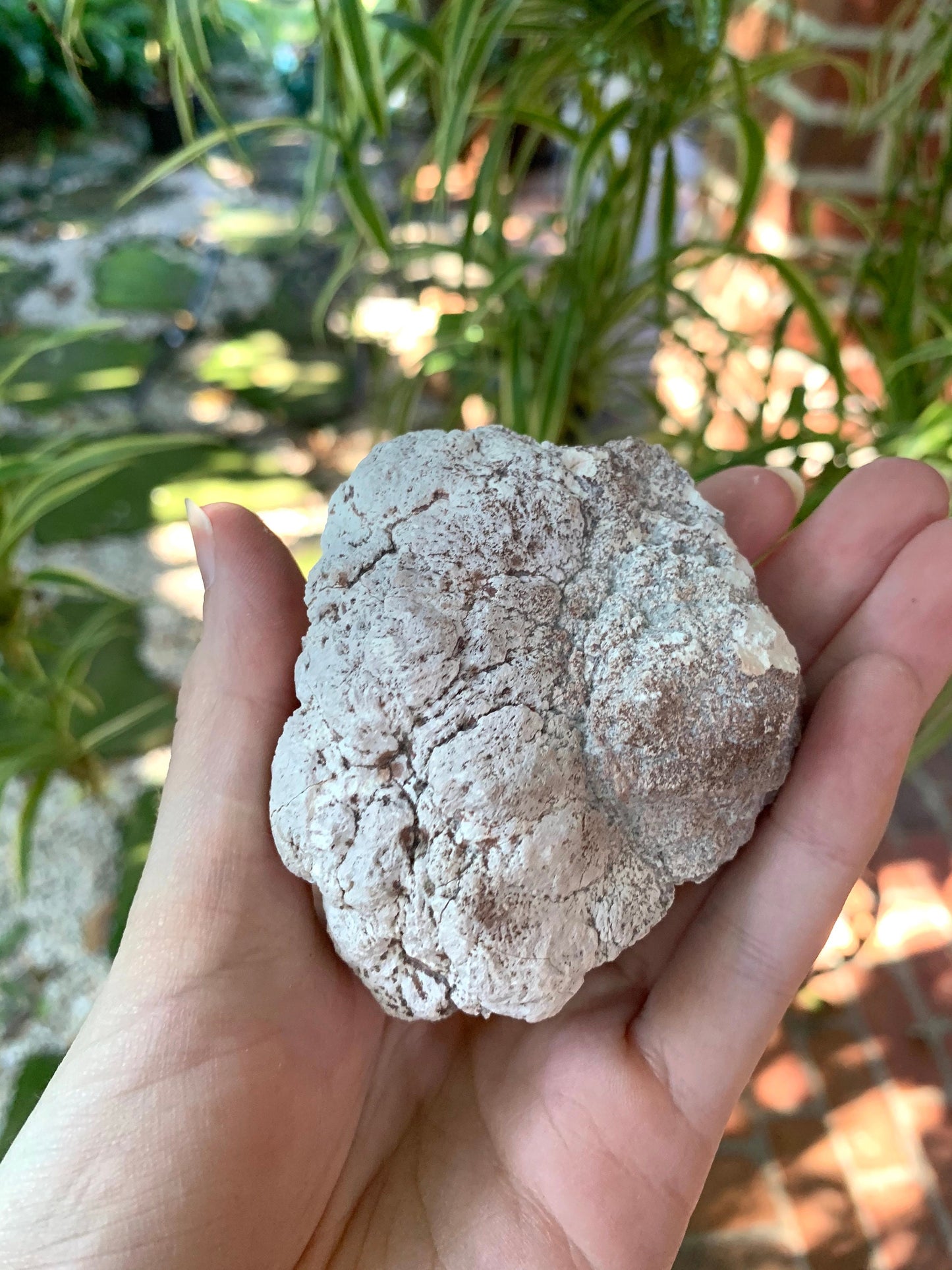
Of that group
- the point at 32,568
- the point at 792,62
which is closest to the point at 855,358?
the point at 792,62

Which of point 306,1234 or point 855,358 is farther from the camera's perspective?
point 855,358

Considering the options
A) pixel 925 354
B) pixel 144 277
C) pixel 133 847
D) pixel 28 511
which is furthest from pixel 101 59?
pixel 925 354

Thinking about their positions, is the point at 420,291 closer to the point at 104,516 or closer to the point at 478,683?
the point at 104,516

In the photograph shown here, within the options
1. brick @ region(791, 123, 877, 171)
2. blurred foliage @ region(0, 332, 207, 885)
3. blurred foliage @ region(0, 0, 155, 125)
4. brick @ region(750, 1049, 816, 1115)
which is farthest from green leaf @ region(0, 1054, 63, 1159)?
blurred foliage @ region(0, 0, 155, 125)

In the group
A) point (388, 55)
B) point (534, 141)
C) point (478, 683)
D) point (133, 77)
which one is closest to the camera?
point (478, 683)

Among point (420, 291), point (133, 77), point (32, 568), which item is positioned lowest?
point (32, 568)

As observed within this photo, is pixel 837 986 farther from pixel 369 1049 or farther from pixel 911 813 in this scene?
pixel 369 1049
